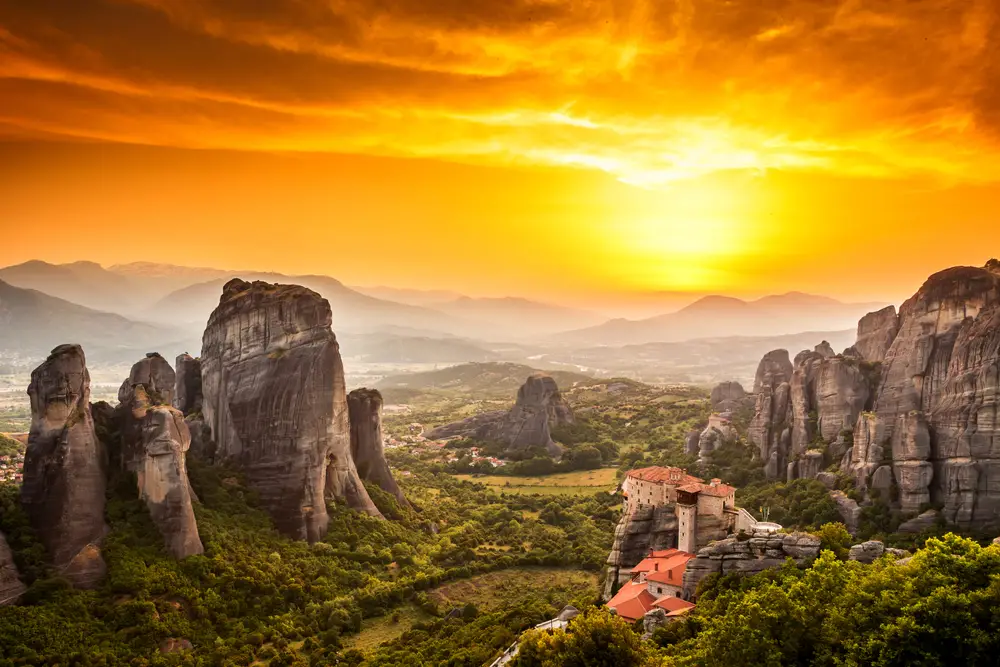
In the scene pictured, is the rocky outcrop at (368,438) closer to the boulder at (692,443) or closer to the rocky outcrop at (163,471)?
the rocky outcrop at (163,471)

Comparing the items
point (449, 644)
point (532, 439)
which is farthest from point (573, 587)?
point (532, 439)

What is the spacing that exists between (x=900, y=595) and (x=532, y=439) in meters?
91.2

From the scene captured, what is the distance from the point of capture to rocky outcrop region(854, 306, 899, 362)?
7294 cm

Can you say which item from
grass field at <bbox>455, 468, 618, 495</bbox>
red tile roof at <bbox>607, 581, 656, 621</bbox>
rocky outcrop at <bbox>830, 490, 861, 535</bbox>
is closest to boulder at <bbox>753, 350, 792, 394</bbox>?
grass field at <bbox>455, 468, 618, 495</bbox>

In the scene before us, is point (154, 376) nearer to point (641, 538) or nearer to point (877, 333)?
point (641, 538)

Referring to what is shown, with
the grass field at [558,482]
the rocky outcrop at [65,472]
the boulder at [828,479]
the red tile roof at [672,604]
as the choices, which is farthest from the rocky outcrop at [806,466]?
the rocky outcrop at [65,472]

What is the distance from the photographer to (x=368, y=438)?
67000 millimetres

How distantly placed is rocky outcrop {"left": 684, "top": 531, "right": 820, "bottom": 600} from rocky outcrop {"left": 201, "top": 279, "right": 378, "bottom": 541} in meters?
30.9

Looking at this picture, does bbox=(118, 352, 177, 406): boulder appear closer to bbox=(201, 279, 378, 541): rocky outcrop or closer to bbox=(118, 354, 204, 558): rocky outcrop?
bbox=(201, 279, 378, 541): rocky outcrop

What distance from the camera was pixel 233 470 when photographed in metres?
53.5

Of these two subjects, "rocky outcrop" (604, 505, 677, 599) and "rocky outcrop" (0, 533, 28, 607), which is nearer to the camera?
"rocky outcrop" (0, 533, 28, 607)

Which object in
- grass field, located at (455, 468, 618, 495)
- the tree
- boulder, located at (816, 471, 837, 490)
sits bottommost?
grass field, located at (455, 468, 618, 495)

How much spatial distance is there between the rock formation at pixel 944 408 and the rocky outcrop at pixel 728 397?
4648cm

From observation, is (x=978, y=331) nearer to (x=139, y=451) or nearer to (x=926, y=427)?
(x=926, y=427)
